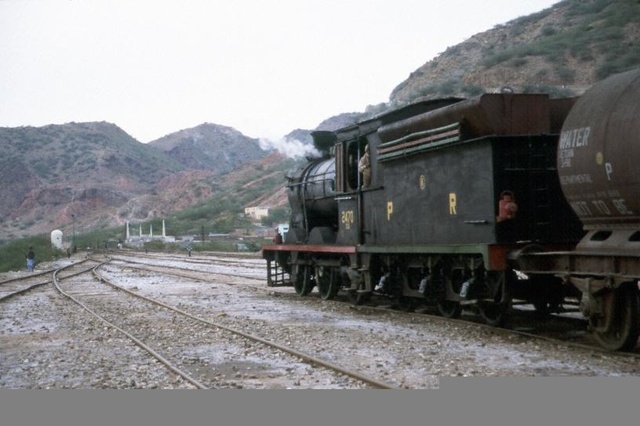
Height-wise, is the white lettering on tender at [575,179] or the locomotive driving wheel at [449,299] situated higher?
the white lettering on tender at [575,179]

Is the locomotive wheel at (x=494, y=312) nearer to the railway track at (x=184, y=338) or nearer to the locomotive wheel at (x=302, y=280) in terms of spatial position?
the railway track at (x=184, y=338)

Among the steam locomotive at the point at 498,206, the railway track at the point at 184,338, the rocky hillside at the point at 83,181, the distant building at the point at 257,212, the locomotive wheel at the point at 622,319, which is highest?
the rocky hillside at the point at 83,181

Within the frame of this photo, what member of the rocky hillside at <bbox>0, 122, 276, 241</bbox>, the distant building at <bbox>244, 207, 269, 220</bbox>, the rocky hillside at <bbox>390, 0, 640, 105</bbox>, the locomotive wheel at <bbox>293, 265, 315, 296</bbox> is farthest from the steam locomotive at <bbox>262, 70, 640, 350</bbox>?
the distant building at <bbox>244, 207, 269, 220</bbox>

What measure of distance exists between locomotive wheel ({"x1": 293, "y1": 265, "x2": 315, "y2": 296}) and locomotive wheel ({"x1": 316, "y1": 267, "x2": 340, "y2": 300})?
0.86 meters

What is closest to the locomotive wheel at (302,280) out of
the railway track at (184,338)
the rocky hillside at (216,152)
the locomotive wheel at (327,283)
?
the locomotive wheel at (327,283)

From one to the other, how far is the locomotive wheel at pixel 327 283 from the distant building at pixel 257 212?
72953 mm

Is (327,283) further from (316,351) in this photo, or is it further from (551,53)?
(551,53)

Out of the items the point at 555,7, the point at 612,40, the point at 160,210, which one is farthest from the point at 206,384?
the point at 160,210

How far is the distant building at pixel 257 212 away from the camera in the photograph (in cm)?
9112

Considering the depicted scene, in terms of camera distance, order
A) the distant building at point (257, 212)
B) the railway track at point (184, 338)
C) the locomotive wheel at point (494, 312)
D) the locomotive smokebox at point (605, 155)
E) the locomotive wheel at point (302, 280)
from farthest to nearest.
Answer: the distant building at point (257, 212), the locomotive wheel at point (302, 280), the locomotive wheel at point (494, 312), the railway track at point (184, 338), the locomotive smokebox at point (605, 155)

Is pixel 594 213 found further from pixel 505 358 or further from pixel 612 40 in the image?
pixel 612 40

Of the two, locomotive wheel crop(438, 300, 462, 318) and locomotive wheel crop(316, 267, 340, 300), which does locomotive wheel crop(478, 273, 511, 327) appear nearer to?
locomotive wheel crop(438, 300, 462, 318)

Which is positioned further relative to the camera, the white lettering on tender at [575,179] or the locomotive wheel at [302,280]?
the locomotive wheel at [302,280]

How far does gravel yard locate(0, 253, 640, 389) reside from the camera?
779 centimetres
